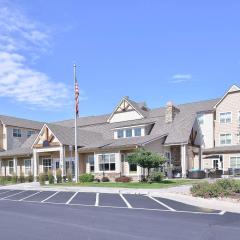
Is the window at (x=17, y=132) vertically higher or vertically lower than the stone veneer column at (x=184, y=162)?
higher

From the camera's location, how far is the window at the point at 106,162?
133 feet

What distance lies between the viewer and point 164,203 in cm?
1920

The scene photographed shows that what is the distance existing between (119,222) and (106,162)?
27622 mm

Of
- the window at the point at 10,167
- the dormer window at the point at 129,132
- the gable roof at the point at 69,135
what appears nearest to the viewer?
the gable roof at the point at 69,135

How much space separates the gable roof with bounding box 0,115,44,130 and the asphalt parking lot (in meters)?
39.3

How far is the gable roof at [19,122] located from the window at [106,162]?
63.9ft

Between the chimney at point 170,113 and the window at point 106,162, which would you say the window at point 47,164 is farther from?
the chimney at point 170,113

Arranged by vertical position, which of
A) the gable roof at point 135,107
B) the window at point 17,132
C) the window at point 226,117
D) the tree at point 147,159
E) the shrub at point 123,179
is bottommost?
the shrub at point 123,179

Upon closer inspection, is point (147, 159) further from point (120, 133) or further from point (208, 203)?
point (120, 133)

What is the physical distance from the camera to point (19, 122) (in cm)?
5888

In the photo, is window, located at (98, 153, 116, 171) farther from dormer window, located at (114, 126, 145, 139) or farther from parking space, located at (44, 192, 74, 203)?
parking space, located at (44, 192, 74, 203)

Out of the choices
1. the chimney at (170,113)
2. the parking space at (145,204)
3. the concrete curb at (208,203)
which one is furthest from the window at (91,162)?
the parking space at (145,204)

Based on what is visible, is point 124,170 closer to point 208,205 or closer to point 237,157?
point 237,157

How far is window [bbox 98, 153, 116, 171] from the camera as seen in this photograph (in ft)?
133
